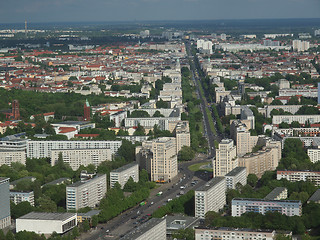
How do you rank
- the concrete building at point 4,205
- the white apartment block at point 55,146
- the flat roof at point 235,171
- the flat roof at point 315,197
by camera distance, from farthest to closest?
the white apartment block at point 55,146 → the flat roof at point 235,171 → the flat roof at point 315,197 → the concrete building at point 4,205

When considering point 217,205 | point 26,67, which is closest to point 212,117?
point 217,205

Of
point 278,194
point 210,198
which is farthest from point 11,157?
point 278,194

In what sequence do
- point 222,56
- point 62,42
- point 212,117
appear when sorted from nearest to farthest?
point 212,117, point 222,56, point 62,42

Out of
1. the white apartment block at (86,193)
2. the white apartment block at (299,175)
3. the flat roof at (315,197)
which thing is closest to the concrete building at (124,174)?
the white apartment block at (86,193)

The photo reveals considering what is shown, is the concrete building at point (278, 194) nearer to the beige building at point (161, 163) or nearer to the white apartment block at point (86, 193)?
the beige building at point (161, 163)

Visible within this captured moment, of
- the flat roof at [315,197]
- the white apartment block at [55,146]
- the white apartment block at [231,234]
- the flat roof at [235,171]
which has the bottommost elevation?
the white apartment block at [55,146]

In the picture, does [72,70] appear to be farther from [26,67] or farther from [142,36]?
[142,36]

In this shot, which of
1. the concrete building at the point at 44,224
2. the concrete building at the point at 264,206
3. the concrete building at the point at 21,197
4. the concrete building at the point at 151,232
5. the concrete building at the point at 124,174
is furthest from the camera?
the concrete building at the point at 124,174
